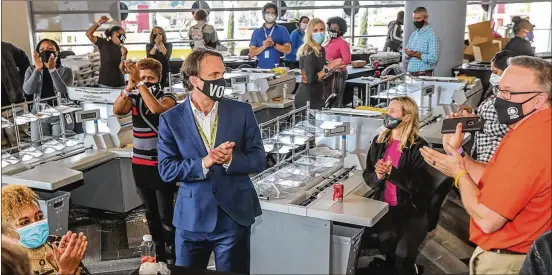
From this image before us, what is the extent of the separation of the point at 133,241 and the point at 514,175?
321 cm

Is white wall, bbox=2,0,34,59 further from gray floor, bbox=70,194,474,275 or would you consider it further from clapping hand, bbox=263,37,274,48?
gray floor, bbox=70,194,474,275

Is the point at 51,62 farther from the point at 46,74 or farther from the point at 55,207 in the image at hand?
the point at 55,207

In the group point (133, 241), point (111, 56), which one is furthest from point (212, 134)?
point (111, 56)

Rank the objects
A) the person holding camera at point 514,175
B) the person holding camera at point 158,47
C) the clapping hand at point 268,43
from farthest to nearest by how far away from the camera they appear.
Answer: the clapping hand at point 268,43
the person holding camera at point 158,47
the person holding camera at point 514,175

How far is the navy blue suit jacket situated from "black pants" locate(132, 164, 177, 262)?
986 millimetres

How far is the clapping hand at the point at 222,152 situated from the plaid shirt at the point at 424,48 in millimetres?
4219

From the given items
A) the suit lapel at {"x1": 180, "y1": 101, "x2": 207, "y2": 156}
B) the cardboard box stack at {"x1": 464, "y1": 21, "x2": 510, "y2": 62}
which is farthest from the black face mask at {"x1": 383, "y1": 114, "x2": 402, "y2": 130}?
the cardboard box stack at {"x1": 464, "y1": 21, "x2": 510, "y2": 62}

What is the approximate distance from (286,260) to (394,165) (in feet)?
2.64

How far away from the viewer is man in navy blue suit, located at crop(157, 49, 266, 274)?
2.43 m

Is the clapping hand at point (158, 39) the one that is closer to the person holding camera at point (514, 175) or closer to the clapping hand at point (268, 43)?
the clapping hand at point (268, 43)

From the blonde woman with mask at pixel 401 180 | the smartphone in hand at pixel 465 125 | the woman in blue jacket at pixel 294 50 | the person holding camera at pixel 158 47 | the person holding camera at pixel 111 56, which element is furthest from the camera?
the woman in blue jacket at pixel 294 50

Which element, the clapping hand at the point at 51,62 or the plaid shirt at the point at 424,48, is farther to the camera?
the plaid shirt at the point at 424,48

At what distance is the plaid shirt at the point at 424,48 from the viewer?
5953mm

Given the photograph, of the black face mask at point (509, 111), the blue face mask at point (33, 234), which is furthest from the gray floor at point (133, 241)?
the black face mask at point (509, 111)
